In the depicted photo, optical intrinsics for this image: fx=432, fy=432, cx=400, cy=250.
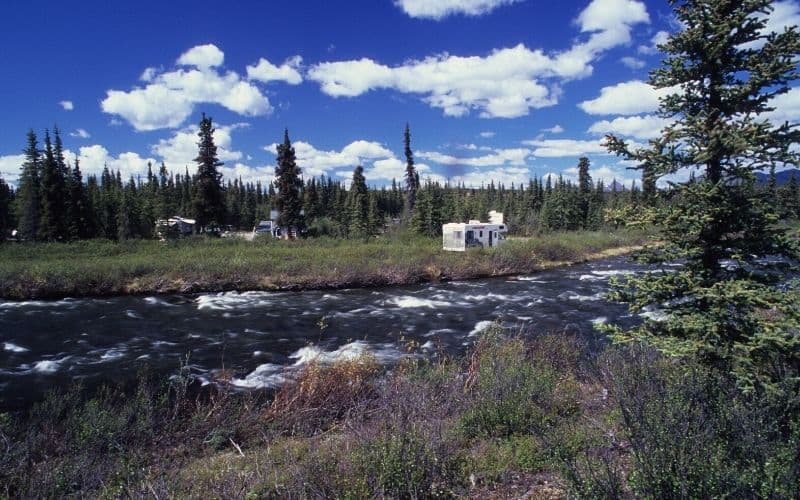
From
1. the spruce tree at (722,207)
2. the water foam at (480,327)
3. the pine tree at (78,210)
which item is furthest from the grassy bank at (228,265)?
the spruce tree at (722,207)

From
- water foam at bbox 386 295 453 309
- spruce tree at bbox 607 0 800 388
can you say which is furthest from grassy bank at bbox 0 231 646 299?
spruce tree at bbox 607 0 800 388

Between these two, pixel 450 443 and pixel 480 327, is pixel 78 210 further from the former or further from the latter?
pixel 450 443

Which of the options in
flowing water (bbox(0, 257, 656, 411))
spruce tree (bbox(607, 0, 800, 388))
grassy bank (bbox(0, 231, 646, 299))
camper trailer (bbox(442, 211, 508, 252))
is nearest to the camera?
spruce tree (bbox(607, 0, 800, 388))

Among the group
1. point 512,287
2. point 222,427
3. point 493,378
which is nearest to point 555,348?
point 493,378

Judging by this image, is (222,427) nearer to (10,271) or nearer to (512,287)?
(512,287)

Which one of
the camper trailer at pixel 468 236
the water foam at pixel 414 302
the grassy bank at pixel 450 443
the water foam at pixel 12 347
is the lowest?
→ the water foam at pixel 414 302

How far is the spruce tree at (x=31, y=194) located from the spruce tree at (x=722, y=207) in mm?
58634

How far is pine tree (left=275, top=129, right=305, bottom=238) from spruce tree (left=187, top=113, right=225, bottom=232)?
6.85m

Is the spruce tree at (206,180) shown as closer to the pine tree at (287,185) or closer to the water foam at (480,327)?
the pine tree at (287,185)

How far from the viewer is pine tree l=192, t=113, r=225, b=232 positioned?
4984 cm

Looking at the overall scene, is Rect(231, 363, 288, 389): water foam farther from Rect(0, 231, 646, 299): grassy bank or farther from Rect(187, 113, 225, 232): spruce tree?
Rect(187, 113, 225, 232): spruce tree

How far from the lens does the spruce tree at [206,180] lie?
49.8 metres

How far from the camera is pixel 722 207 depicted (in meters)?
6.07

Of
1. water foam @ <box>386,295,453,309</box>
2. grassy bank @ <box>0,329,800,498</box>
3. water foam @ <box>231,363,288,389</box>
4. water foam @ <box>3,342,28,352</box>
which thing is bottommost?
water foam @ <box>386,295,453,309</box>
